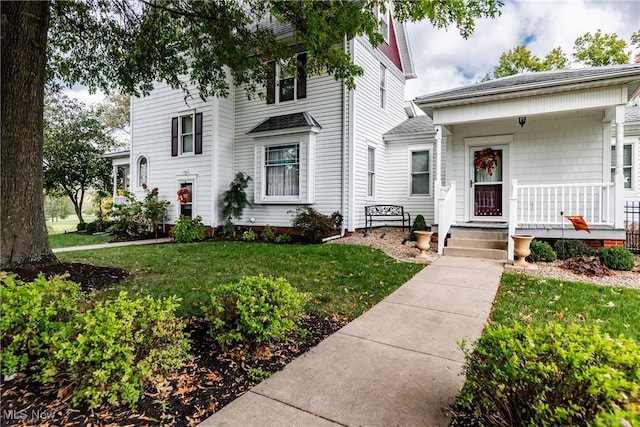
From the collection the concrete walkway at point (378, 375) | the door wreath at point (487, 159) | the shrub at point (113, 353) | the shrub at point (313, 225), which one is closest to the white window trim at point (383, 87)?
the door wreath at point (487, 159)

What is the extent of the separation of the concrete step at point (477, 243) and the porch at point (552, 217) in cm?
2

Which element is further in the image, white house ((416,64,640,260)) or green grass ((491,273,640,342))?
white house ((416,64,640,260))

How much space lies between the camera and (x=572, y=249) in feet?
22.1

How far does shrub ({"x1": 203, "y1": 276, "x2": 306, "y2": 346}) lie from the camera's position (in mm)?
2861

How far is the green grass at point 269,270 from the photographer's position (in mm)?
4633

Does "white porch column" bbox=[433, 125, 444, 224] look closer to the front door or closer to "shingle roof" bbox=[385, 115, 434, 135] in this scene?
the front door

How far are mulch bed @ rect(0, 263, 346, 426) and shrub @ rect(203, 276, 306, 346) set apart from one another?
0.17 m

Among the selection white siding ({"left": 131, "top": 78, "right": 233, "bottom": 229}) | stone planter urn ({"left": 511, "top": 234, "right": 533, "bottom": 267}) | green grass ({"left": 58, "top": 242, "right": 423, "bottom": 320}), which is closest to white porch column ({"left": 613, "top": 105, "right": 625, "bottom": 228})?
stone planter urn ({"left": 511, "top": 234, "right": 533, "bottom": 267})

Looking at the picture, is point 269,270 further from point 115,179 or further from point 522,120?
point 115,179

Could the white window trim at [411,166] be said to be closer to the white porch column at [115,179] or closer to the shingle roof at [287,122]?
the shingle roof at [287,122]

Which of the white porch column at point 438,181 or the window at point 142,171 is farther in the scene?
the window at point 142,171

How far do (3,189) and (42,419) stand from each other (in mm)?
4757

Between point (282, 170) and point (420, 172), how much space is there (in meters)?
4.86

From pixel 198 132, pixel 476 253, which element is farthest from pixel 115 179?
pixel 476 253
